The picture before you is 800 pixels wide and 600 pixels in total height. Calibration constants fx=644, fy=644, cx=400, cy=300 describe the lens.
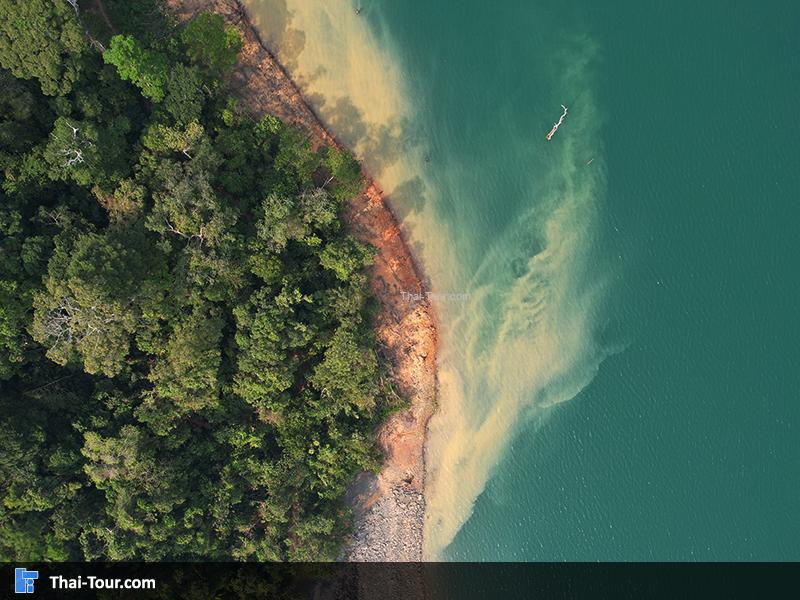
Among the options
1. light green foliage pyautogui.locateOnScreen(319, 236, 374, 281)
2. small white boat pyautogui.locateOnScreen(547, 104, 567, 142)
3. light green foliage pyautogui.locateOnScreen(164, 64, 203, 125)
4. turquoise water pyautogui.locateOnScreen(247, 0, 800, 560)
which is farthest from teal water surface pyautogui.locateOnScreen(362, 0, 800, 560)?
light green foliage pyautogui.locateOnScreen(164, 64, 203, 125)

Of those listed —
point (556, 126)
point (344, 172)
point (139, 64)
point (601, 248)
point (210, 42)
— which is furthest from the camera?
point (601, 248)

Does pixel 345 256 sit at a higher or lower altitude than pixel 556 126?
lower

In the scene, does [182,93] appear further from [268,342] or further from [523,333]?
[523,333]

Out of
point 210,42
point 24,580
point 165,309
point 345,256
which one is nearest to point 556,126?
point 345,256

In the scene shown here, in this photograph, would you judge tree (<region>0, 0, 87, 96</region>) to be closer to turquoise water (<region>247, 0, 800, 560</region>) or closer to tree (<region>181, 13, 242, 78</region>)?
tree (<region>181, 13, 242, 78</region>)

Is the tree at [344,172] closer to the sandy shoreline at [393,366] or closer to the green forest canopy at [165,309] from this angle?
the green forest canopy at [165,309]

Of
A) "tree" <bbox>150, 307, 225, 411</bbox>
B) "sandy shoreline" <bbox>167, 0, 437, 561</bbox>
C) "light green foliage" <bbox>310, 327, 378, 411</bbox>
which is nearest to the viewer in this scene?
"tree" <bbox>150, 307, 225, 411</bbox>

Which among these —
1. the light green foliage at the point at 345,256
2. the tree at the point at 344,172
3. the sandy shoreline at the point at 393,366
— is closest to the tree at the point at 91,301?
the light green foliage at the point at 345,256
